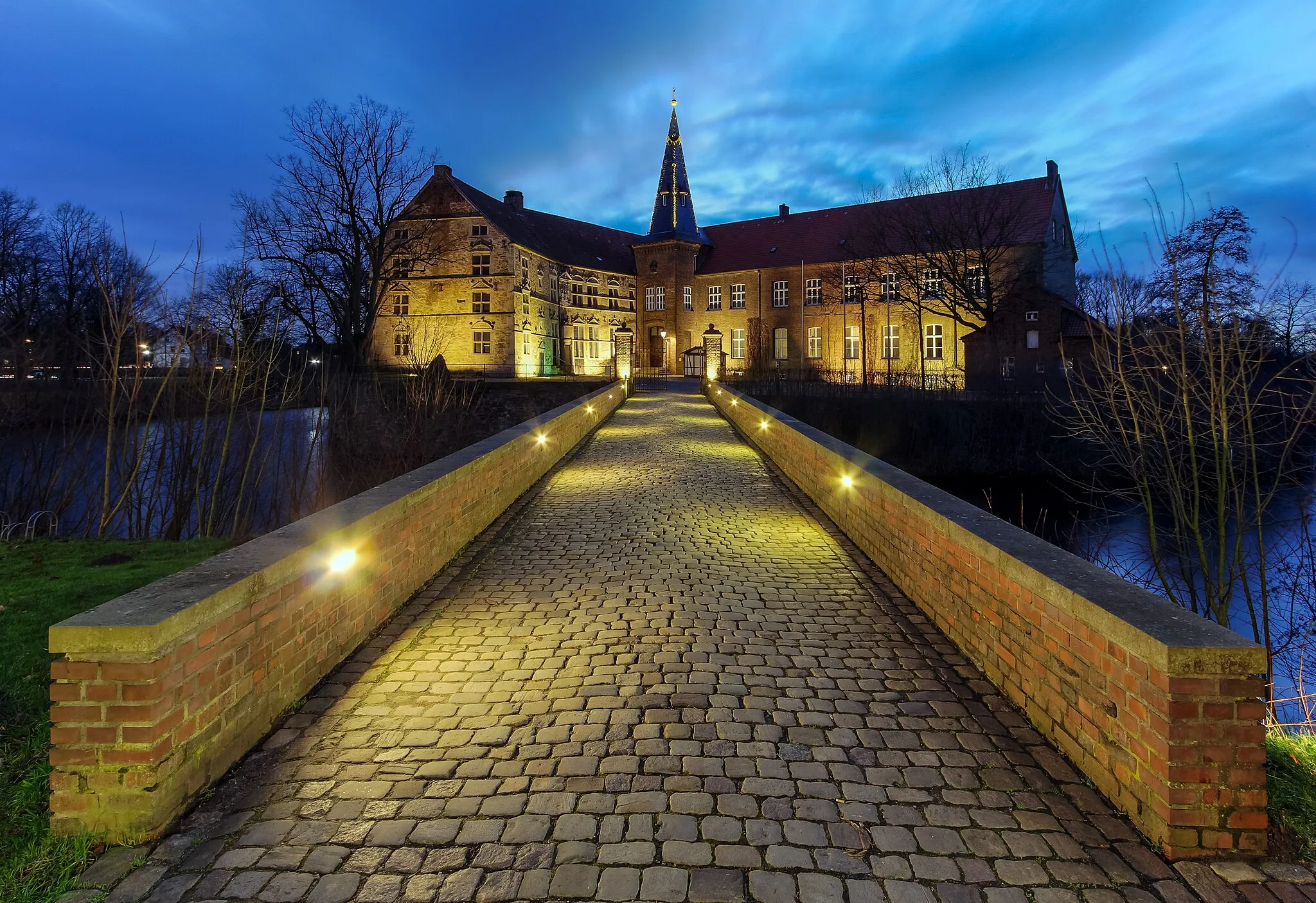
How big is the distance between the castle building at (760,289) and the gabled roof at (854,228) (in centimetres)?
14

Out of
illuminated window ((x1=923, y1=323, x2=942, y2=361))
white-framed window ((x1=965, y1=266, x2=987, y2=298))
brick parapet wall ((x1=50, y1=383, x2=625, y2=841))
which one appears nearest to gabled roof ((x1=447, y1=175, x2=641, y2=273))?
illuminated window ((x1=923, y1=323, x2=942, y2=361))

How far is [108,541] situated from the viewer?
27.1ft

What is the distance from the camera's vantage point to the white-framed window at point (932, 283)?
34906 mm

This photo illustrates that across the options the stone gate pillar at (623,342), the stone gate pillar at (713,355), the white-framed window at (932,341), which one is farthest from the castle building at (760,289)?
the stone gate pillar at (713,355)

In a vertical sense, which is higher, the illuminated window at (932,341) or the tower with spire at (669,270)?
the tower with spire at (669,270)

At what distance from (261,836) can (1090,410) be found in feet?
23.7

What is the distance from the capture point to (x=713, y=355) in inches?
1487

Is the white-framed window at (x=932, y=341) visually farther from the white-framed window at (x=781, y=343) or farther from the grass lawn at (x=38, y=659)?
the grass lawn at (x=38, y=659)

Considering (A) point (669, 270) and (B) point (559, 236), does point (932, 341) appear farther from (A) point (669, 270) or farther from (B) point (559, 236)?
(B) point (559, 236)

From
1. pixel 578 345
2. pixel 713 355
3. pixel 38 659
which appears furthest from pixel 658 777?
pixel 578 345

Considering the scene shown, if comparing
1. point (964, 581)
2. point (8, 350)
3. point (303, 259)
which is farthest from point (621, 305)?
point (964, 581)

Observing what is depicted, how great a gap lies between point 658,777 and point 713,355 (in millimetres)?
35481

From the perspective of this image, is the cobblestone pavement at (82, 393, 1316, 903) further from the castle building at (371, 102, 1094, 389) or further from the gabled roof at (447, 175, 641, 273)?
the gabled roof at (447, 175, 641, 273)

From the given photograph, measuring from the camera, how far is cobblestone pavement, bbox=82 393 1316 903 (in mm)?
2424
